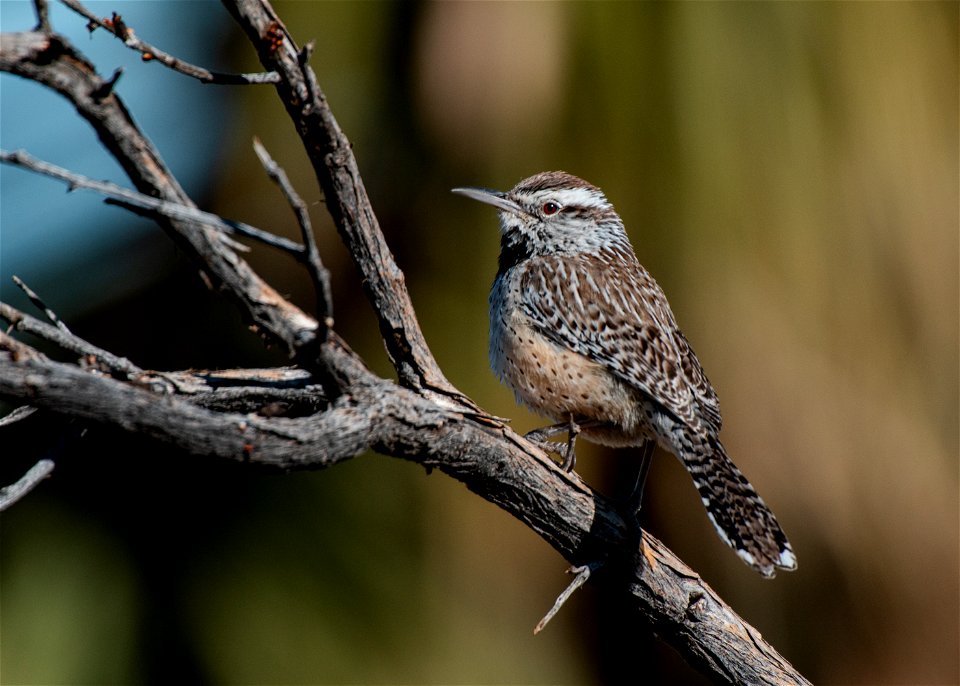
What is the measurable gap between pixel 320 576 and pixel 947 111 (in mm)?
3982

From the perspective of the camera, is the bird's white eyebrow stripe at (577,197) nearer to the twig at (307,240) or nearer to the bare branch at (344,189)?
the bare branch at (344,189)

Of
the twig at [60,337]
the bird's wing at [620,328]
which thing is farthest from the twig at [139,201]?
A: the bird's wing at [620,328]

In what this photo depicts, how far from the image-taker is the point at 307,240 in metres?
1.44

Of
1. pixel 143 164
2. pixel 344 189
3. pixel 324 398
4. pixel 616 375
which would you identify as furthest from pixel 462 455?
pixel 616 375

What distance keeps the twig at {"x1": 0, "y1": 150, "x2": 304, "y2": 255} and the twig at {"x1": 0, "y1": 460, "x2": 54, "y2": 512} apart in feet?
1.69

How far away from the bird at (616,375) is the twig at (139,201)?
4.60 ft

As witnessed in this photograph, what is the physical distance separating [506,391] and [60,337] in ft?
11.1

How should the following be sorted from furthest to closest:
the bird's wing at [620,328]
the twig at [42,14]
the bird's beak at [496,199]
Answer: the bird's beak at [496,199] → the bird's wing at [620,328] → the twig at [42,14]

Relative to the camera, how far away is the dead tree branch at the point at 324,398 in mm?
1474

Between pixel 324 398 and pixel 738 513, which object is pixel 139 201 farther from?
pixel 738 513

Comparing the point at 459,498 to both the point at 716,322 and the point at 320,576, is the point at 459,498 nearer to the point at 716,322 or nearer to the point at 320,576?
the point at 320,576

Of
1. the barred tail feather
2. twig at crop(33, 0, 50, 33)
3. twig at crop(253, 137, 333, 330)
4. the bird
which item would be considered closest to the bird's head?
the bird

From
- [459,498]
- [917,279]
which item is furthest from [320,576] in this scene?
[917,279]

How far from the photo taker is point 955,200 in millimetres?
4887
